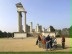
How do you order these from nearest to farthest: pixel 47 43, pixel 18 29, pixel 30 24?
1. pixel 47 43
2. pixel 18 29
3. pixel 30 24

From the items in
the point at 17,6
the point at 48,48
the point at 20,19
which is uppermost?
Answer: the point at 17,6

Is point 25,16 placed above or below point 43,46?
above

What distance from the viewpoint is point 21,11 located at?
61500 millimetres

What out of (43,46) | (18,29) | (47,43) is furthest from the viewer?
(18,29)

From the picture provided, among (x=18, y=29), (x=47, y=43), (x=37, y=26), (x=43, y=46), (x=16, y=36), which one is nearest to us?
(x=47, y=43)

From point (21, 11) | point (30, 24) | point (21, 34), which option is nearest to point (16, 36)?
point (21, 34)

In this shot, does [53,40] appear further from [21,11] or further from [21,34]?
[21,11]

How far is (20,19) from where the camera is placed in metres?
60.9

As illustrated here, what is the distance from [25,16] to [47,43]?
41305mm

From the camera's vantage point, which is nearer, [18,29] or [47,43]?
[47,43]

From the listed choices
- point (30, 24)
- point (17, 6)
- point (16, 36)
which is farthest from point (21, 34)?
point (30, 24)

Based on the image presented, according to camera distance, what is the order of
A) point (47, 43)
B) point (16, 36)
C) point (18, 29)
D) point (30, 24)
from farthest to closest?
point (30, 24) < point (18, 29) < point (16, 36) < point (47, 43)

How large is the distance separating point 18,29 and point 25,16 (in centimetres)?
560

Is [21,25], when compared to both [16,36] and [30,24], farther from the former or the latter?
[30,24]
